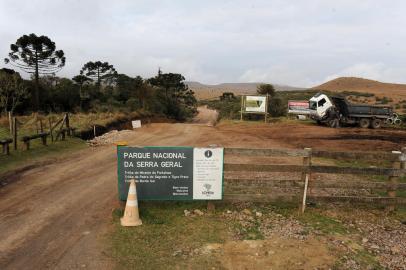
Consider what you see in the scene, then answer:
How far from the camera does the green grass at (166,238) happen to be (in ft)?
20.2

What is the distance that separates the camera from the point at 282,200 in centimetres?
845

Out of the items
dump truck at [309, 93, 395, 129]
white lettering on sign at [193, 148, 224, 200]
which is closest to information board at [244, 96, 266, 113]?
dump truck at [309, 93, 395, 129]

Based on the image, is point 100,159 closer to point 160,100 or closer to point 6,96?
point 6,96

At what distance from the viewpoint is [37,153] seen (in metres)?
16.0

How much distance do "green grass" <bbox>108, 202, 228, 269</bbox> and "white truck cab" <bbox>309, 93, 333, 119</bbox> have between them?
24.5 meters

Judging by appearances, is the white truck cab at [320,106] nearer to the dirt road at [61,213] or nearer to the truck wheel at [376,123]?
the truck wheel at [376,123]

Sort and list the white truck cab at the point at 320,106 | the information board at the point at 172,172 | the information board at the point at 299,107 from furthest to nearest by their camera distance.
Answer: the information board at the point at 299,107 < the white truck cab at the point at 320,106 < the information board at the point at 172,172

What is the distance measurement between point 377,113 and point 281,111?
45.1 feet

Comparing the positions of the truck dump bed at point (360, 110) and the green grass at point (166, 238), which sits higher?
the truck dump bed at point (360, 110)

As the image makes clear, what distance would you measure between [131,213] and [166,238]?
3.16ft

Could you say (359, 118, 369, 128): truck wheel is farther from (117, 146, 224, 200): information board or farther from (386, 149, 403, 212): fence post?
(117, 146, 224, 200): information board

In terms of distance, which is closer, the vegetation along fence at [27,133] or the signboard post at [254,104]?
the vegetation along fence at [27,133]

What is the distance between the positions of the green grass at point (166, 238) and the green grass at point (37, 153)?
7.06 m

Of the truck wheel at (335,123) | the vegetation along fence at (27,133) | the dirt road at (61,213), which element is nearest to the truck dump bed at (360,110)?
the truck wheel at (335,123)
